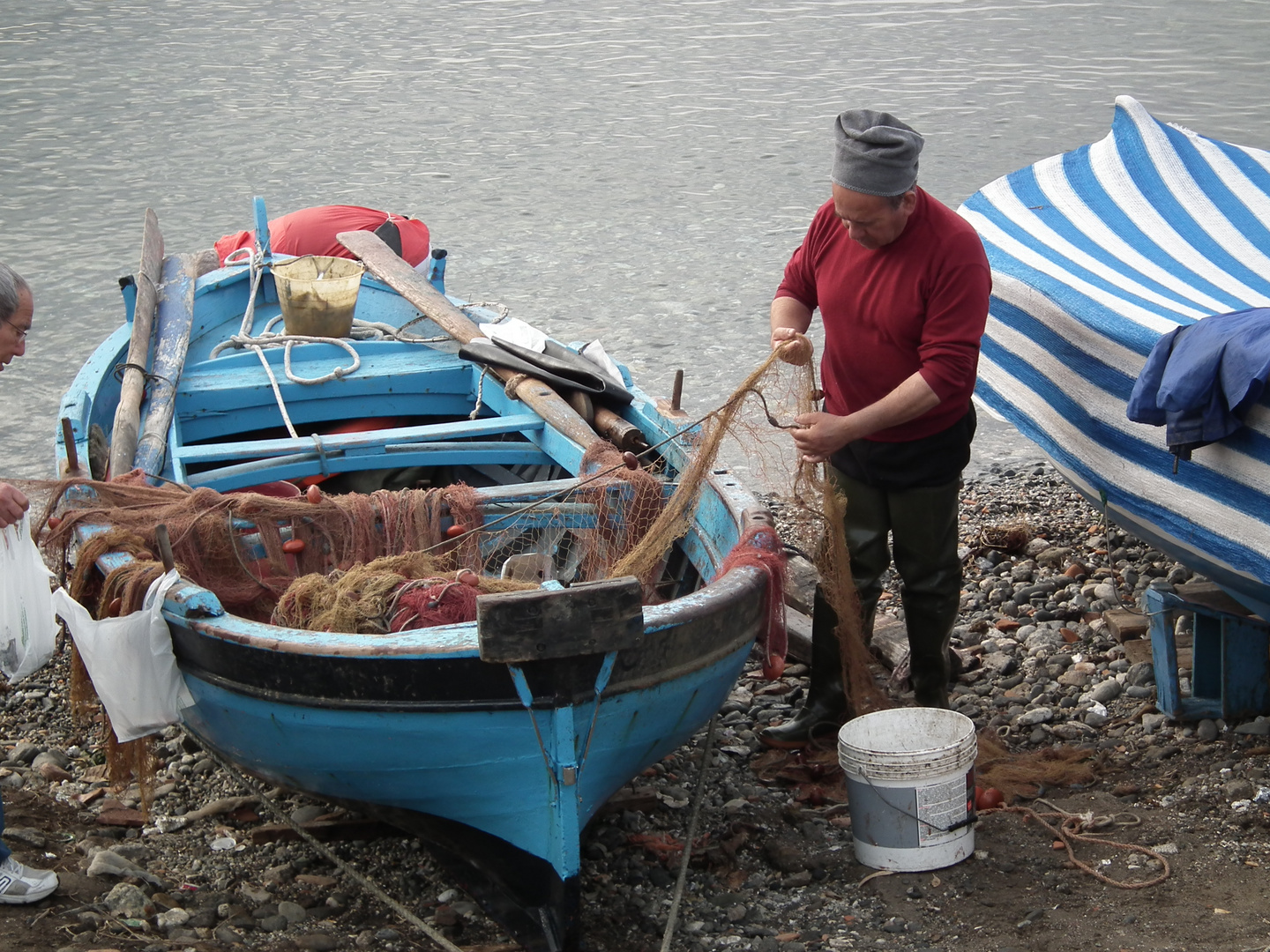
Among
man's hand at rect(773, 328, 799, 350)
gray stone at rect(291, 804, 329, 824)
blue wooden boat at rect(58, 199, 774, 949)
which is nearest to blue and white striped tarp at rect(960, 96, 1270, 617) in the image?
man's hand at rect(773, 328, 799, 350)

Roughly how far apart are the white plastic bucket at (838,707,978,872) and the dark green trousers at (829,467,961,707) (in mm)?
476

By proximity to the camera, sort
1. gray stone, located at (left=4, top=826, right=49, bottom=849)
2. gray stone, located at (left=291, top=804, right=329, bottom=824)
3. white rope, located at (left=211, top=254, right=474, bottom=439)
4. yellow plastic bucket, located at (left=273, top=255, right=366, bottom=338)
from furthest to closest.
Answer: yellow plastic bucket, located at (left=273, top=255, right=366, bottom=338), white rope, located at (left=211, top=254, right=474, bottom=439), gray stone, located at (left=291, top=804, right=329, bottom=824), gray stone, located at (left=4, top=826, right=49, bottom=849)

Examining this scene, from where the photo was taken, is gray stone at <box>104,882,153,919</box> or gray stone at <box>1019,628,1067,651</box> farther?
gray stone at <box>1019,628,1067,651</box>

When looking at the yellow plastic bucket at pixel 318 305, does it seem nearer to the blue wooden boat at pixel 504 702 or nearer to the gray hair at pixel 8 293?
the blue wooden boat at pixel 504 702

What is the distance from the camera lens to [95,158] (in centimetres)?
1656

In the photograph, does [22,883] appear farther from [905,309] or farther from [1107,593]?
[1107,593]

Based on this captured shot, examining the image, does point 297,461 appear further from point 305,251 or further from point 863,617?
point 305,251

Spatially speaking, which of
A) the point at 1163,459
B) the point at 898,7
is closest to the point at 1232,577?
the point at 1163,459

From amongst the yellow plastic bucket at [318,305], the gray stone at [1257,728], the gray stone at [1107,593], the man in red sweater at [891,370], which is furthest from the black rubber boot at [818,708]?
the yellow plastic bucket at [318,305]

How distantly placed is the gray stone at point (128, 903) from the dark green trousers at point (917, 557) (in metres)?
2.48

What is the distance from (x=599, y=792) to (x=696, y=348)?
664cm

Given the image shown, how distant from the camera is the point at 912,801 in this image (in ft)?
12.9

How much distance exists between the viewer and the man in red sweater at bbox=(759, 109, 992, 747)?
3.99m

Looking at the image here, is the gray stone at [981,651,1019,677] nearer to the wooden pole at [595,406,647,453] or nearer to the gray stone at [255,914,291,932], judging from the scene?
the wooden pole at [595,406,647,453]
